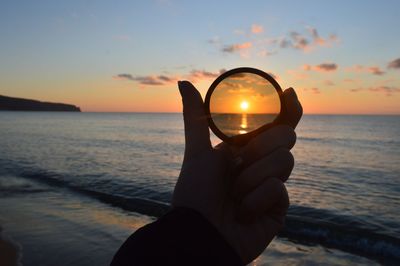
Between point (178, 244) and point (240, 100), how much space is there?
5.74 feet

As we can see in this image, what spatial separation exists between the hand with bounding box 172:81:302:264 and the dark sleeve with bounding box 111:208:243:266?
26 cm

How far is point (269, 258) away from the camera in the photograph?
26.6ft

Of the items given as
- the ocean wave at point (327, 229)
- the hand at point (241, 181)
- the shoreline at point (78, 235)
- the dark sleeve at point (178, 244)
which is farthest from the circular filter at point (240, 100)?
the ocean wave at point (327, 229)

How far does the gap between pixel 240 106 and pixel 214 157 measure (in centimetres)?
100

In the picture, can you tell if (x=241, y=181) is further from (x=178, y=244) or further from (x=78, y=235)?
(x=78, y=235)

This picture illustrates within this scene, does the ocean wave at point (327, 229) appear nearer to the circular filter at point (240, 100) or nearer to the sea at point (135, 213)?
the sea at point (135, 213)

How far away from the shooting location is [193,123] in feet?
8.00

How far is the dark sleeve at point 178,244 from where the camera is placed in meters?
1.72

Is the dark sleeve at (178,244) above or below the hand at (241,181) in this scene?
below

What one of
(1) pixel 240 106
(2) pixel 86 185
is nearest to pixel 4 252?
(1) pixel 240 106

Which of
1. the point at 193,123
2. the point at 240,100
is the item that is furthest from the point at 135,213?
the point at 193,123

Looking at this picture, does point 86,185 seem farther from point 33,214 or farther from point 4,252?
point 4,252

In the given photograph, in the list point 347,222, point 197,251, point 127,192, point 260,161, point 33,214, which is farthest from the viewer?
point 127,192

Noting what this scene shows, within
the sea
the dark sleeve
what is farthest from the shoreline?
the dark sleeve
